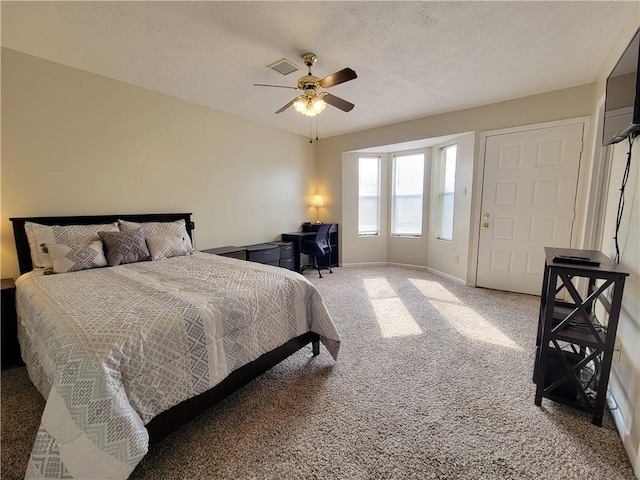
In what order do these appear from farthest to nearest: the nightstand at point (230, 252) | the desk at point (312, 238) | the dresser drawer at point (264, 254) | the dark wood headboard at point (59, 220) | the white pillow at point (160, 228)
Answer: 1. the desk at point (312, 238)
2. the dresser drawer at point (264, 254)
3. the nightstand at point (230, 252)
4. the white pillow at point (160, 228)
5. the dark wood headboard at point (59, 220)

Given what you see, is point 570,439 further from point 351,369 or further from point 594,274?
point 351,369

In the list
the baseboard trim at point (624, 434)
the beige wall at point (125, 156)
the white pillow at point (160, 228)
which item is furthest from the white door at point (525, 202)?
the white pillow at point (160, 228)

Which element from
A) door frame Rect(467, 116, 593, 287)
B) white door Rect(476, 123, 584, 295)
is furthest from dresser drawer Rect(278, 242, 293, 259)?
white door Rect(476, 123, 584, 295)

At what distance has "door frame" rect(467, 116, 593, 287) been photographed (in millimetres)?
3109

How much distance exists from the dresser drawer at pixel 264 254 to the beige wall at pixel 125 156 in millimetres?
456

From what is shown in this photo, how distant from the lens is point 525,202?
352 centimetres

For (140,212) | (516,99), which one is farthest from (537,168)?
(140,212)

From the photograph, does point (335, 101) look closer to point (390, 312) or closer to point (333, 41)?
point (333, 41)

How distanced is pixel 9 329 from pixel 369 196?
4.96 metres

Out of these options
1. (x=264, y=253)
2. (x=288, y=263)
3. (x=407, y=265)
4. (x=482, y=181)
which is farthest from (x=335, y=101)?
(x=407, y=265)

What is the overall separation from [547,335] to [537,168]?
270 cm

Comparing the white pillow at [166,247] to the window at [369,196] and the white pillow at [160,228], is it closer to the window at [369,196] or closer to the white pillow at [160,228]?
the white pillow at [160,228]

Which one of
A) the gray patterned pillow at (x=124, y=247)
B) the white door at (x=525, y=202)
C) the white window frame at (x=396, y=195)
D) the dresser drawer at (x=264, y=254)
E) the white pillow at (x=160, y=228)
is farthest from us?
the white window frame at (x=396, y=195)

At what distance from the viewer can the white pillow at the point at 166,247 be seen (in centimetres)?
273
